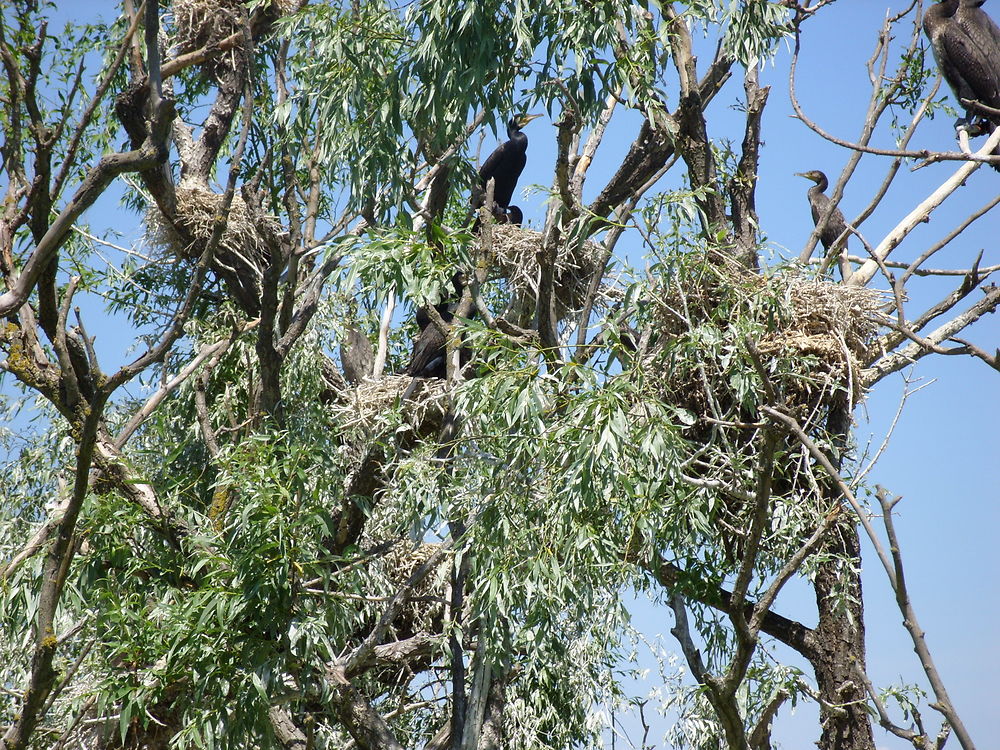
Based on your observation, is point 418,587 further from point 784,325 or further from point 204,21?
point 204,21

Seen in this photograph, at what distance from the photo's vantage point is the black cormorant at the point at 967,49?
5.82m

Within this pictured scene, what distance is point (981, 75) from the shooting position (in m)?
5.81

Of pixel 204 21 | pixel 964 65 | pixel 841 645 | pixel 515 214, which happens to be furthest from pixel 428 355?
pixel 964 65

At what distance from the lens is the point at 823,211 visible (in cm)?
650

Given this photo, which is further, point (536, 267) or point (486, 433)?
point (536, 267)

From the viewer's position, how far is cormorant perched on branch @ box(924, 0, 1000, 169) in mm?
5812

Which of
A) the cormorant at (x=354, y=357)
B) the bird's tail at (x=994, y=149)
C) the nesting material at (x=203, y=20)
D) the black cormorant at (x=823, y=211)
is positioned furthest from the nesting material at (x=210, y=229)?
the bird's tail at (x=994, y=149)

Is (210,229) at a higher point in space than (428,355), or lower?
higher

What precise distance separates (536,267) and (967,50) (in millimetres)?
2870

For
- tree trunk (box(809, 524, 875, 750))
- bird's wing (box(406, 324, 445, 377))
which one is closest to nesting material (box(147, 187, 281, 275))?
bird's wing (box(406, 324, 445, 377))

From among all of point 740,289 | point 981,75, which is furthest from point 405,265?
point 981,75

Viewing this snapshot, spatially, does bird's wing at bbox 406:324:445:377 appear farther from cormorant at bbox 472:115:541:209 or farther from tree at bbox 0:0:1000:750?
cormorant at bbox 472:115:541:209

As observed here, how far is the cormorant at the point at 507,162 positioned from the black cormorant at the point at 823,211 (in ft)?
7.66

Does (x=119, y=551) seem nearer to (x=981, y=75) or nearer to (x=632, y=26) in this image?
(x=632, y=26)
